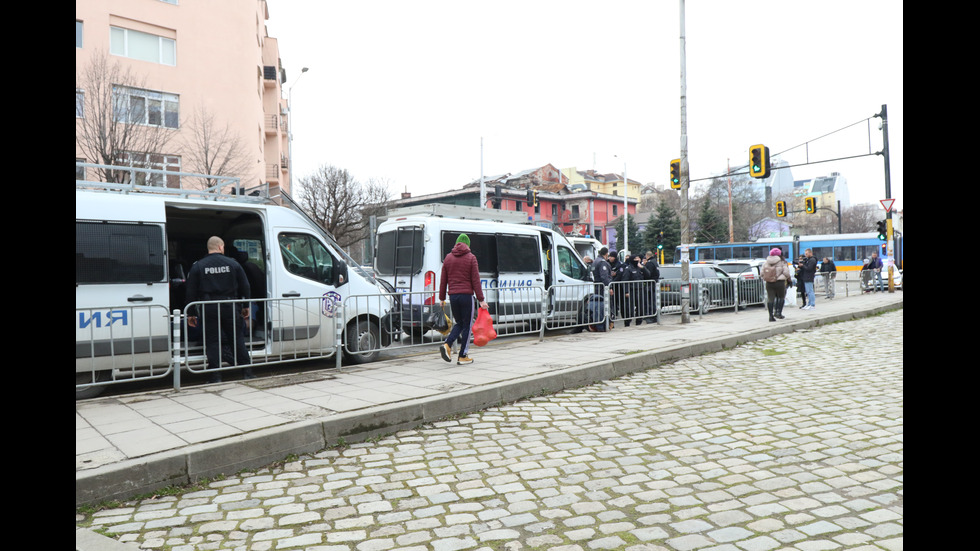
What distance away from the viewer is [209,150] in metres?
23.9

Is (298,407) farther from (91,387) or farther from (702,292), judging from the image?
(702,292)

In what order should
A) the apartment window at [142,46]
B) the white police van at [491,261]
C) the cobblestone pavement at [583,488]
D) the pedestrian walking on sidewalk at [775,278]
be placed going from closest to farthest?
the cobblestone pavement at [583,488] → the white police van at [491,261] → the pedestrian walking on sidewalk at [775,278] → the apartment window at [142,46]

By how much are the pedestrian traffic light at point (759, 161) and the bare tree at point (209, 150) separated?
18.0m

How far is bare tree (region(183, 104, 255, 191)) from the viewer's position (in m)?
23.4

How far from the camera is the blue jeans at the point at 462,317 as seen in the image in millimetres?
8500

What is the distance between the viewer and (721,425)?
564 cm

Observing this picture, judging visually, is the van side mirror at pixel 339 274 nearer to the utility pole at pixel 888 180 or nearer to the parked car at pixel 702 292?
the parked car at pixel 702 292

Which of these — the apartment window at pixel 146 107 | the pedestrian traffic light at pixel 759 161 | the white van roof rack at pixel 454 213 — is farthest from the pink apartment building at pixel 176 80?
the pedestrian traffic light at pixel 759 161

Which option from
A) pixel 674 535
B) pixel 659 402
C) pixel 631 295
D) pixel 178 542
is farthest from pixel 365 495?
pixel 631 295

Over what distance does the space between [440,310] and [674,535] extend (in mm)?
6266

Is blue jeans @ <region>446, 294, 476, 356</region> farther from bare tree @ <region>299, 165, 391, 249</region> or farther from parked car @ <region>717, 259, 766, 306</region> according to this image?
bare tree @ <region>299, 165, 391, 249</region>

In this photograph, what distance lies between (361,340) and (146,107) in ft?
54.8
